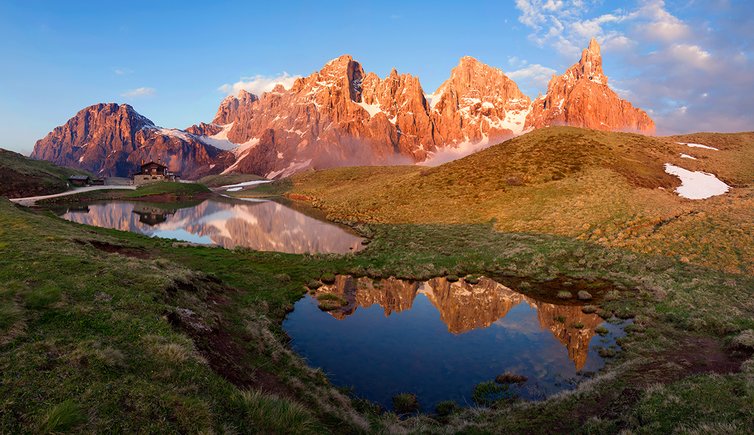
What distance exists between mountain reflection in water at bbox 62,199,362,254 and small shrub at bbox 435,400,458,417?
2898 centimetres

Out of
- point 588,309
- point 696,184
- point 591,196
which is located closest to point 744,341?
point 588,309

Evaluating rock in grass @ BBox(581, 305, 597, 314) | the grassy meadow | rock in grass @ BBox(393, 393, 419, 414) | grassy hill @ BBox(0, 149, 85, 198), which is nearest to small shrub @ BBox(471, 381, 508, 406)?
the grassy meadow

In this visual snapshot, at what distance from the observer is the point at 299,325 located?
2231 cm

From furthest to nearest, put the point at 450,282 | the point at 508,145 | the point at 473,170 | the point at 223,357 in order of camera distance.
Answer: the point at 508,145
the point at 473,170
the point at 450,282
the point at 223,357

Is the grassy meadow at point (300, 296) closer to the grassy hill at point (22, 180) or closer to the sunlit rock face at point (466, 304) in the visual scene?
the sunlit rock face at point (466, 304)

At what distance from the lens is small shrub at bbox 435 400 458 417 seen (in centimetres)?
1434

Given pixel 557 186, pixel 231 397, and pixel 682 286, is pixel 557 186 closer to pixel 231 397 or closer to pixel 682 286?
pixel 682 286

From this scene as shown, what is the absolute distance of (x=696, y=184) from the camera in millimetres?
64625

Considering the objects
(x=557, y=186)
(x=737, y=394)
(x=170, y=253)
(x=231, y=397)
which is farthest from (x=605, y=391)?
(x=557, y=186)

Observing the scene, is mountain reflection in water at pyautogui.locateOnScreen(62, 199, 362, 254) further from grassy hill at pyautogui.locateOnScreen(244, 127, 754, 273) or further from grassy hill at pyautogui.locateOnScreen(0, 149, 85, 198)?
grassy hill at pyautogui.locateOnScreen(0, 149, 85, 198)

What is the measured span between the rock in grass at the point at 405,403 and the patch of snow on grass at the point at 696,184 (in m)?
65.8

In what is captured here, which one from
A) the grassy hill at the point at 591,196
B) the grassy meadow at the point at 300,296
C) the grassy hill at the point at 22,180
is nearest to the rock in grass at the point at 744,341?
the grassy meadow at the point at 300,296

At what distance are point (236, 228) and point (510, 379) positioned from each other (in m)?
53.4

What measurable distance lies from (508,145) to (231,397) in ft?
321
